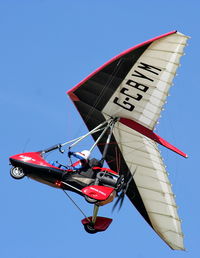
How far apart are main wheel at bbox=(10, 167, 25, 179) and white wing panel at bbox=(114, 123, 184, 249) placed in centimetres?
667

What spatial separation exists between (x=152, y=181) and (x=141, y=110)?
509 centimetres

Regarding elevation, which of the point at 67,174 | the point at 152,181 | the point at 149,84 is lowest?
the point at 152,181

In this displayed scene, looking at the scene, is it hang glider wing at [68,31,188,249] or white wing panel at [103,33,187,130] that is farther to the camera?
hang glider wing at [68,31,188,249]

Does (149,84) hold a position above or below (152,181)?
above

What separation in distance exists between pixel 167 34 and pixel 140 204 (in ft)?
39.9

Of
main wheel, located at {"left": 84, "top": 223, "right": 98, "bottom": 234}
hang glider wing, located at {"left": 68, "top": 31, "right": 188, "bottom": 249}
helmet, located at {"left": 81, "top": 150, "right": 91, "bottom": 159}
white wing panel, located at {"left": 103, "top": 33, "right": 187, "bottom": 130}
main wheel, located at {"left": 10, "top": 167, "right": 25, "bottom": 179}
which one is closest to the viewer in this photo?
white wing panel, located at {"left": 103, "top": 33, "right": 187, "bottom": 130}

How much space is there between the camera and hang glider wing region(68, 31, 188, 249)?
47594 millimetres

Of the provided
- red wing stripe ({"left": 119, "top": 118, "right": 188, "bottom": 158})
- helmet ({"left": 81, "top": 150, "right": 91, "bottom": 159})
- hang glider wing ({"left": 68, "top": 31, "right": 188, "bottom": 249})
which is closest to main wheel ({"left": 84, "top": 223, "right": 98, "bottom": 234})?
hang glider wing ({"left": 68, "top": 31, "right": 188, "bottom": 249})

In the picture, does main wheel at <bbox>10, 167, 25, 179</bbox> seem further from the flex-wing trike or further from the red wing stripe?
the red wing stripe

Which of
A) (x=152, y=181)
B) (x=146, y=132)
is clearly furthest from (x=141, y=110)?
(x=152, y=181)

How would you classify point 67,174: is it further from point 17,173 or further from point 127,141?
point 127,141

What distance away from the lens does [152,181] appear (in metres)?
52.7

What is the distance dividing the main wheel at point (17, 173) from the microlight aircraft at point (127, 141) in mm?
55

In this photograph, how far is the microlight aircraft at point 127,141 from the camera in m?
47.4
